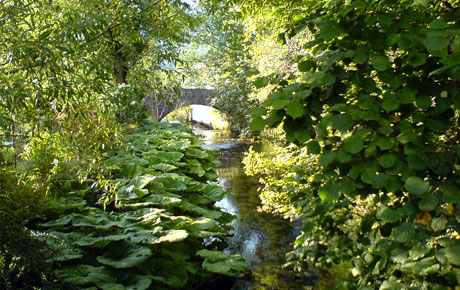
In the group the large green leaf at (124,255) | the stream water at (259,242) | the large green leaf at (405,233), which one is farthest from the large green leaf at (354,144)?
the stream water at (259,242)

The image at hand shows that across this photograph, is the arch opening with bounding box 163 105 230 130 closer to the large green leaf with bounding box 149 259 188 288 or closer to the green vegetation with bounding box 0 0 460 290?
the green vegetation with bounding box 0 0 460 290

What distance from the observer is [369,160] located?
1517 mm

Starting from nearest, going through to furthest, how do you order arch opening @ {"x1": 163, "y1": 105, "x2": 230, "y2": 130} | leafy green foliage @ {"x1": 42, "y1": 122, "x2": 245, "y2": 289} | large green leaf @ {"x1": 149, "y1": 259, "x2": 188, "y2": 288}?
leafy green foliage @ {"x1": 42, "y1": 122, "x2": 245, "y2": 289}, large green leaf @ {"x1": 149, "y1": 259, "x2": 188, "y2": 288}, arch opening @ {"x1": 163, "y1": 105, "x2": 230, "y2": 130}

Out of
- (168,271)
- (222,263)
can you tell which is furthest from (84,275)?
(222,263)

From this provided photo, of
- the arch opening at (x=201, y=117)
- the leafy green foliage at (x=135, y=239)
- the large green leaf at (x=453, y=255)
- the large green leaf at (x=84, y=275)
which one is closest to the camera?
the large green leaf at (x=453, y=255)

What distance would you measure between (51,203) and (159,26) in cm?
201

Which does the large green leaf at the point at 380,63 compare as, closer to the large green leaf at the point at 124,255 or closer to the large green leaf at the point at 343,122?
the large green leaf at the point at 343,122

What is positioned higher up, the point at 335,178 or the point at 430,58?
the point at 430,58

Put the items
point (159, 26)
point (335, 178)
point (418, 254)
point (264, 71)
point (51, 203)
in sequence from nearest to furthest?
1. point (418, 254)
2. point (335, 178)
3. point (159, 26)
4. point (51, 203)
5. point (264, 71)

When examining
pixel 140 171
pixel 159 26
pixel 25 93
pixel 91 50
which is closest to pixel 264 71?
pixel 140 171

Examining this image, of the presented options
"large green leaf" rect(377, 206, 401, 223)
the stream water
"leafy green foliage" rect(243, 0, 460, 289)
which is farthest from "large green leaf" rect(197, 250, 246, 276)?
"large green leaf" rect(377, 206, 401, 223)

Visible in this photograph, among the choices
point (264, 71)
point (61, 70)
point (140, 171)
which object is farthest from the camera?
point (264, 71)

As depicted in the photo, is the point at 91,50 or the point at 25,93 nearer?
the point at 25,93

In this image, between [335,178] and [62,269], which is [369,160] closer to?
[335,178]
